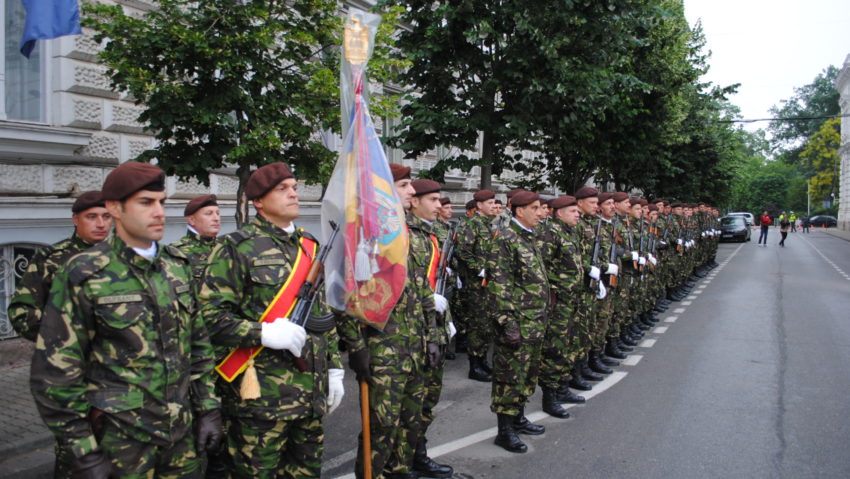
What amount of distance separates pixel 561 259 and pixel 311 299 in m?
3.58

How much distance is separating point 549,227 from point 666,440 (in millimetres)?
2212

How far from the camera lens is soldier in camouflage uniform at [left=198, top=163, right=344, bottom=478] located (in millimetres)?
3115

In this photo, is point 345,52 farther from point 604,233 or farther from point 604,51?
point 604,51

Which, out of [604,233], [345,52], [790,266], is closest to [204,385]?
[345,52]

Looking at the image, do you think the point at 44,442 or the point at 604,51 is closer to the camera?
the point at 44,442

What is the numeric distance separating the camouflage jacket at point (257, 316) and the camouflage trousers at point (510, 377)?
221cm

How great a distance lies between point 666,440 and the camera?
528 centimetres

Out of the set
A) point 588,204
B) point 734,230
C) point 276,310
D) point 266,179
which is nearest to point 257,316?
point 276,310

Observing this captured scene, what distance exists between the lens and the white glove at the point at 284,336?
10.1ft

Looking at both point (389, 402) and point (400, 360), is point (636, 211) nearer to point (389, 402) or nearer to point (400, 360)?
point (400, 360)

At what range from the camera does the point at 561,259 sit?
6.35 m

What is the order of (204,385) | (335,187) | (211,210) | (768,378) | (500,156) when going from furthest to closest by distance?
(500,156) → (768,378) → (211,210) → (335,187) → (204,385)

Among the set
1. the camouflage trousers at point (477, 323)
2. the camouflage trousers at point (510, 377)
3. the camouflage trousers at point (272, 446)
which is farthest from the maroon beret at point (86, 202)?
the camouflage trousers at point (477, 323)

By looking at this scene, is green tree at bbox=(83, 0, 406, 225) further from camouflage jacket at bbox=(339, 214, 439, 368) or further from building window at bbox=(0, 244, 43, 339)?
camouflage jacket at bbox=(339, 214, 439, 368)
